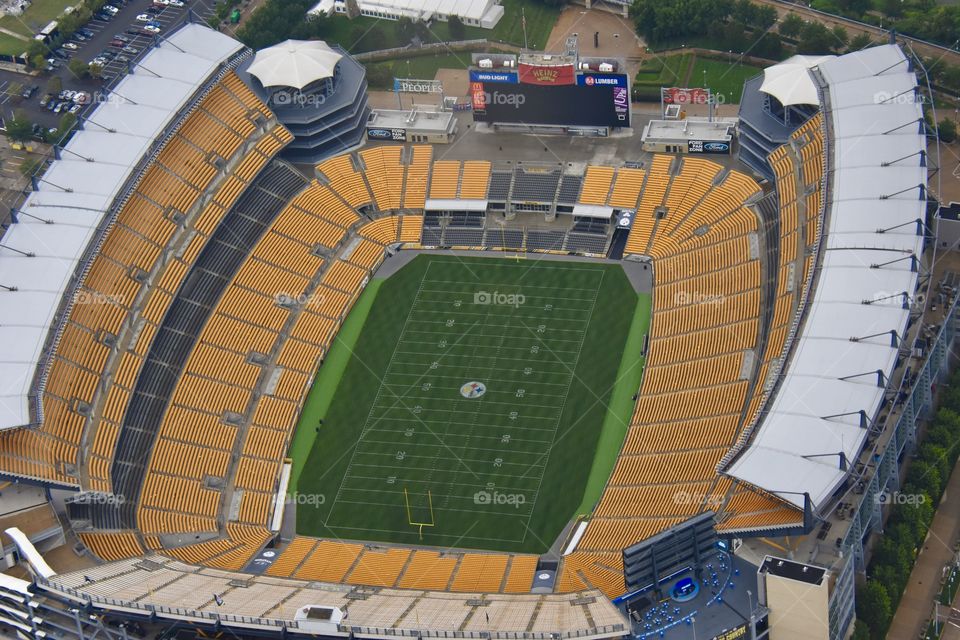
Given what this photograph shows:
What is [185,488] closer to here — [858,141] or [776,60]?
[858,141]

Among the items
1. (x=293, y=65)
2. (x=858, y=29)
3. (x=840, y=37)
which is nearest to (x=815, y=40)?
(x=840, y=37)

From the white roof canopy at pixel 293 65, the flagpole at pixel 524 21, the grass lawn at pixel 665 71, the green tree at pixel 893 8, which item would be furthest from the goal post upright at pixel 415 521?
the green tree at pixel 893 8

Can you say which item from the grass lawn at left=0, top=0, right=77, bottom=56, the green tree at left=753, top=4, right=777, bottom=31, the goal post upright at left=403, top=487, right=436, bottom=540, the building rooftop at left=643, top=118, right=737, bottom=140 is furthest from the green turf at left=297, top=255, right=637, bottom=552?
the grass lawn at left=0, top=0, right=77, bottom=56

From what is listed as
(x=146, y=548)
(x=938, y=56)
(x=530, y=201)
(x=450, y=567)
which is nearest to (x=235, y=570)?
(x=146, y=548)

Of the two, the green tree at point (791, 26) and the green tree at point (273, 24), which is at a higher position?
the green tree at point (273, 24)

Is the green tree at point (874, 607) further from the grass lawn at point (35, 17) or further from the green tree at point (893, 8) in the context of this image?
the grass lawn at point (35, 17)

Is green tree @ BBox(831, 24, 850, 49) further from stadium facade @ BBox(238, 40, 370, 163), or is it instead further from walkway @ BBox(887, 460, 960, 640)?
walkway @ BBox(887, 460, 960, 640)
